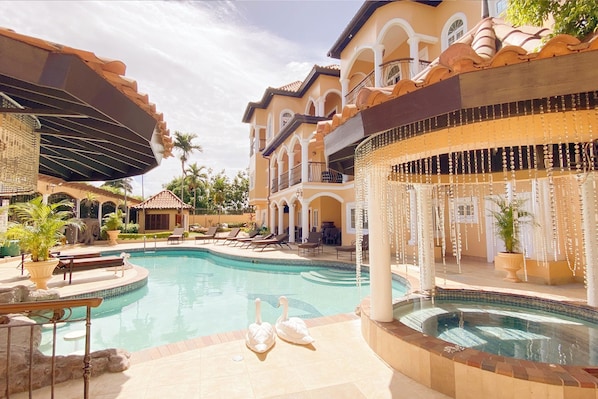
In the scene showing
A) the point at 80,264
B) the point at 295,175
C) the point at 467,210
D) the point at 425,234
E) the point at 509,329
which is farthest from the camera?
Result: the point at 295,175

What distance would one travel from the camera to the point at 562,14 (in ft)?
9.52

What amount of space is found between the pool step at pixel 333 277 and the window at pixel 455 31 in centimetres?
1018

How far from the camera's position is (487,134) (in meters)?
3.60

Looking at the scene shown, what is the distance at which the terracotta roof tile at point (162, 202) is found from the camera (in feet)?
96.1

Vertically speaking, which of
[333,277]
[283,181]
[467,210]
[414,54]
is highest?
[414,54]

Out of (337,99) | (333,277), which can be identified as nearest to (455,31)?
(337,99)

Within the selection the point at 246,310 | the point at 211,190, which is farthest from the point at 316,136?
the point at 211,190

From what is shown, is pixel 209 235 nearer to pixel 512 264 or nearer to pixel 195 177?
pixel 512 264

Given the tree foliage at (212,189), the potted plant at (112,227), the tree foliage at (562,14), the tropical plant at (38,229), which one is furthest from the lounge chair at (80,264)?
the tree foliage at (212,189)

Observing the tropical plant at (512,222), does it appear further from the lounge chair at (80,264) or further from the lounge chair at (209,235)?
the lounge chair at (209,235)

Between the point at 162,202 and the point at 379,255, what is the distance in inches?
1175

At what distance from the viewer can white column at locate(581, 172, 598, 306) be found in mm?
5562

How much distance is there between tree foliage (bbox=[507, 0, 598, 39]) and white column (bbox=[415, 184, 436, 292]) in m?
3.22

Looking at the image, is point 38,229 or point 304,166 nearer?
point 38,229
